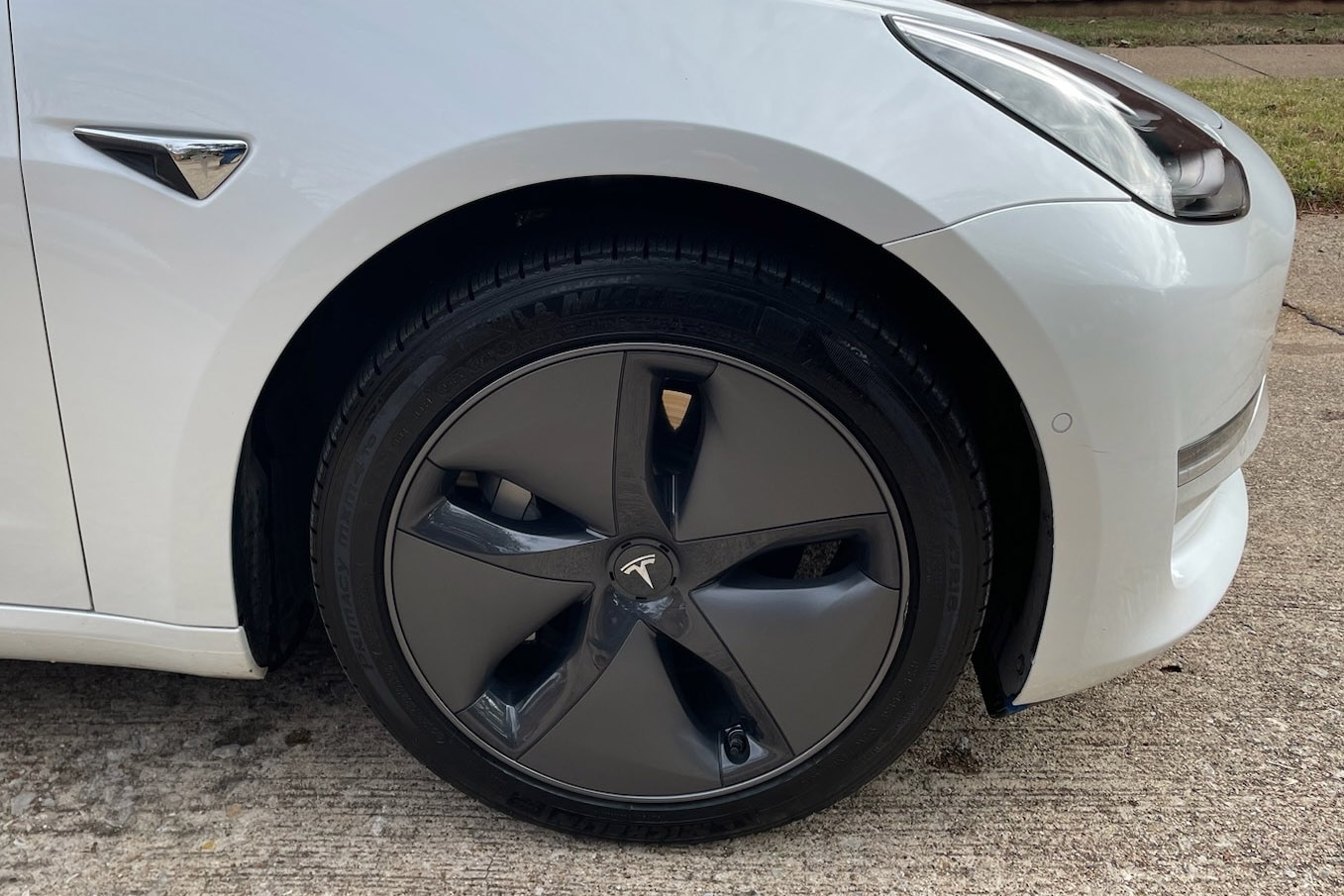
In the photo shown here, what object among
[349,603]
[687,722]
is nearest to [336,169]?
[349,603]

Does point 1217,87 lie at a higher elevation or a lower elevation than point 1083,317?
lower

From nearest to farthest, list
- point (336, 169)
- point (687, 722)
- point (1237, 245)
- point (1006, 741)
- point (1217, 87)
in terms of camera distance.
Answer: point (336, 169)
point (1237, 245)
point (687, 722)
point (1006, 741)
point (1217, 87)

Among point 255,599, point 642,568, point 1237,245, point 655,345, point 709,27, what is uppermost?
point 709,27

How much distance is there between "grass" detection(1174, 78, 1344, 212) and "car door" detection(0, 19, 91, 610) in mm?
4791

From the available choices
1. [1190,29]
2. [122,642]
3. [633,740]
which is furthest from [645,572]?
[1190,29]

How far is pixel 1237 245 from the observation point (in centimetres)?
143

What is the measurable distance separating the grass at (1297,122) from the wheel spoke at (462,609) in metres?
4.35

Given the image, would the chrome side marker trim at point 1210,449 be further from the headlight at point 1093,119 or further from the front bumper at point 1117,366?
the headlight at point 1093,119

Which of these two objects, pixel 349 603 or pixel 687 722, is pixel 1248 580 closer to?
pixel 687 722

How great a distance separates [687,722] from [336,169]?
92cm

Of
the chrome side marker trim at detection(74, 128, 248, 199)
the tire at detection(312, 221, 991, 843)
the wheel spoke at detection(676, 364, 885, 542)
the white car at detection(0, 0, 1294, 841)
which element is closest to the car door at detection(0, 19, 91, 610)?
the white car at detection(0, 0, 1294, 841)

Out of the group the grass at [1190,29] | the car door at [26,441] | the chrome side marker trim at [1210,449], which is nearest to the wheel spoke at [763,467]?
the chrome side marker trim at [1210,449]

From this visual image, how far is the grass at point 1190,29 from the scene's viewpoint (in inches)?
317

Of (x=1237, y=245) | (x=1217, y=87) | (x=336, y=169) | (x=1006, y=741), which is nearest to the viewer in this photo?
(x=336, y=169)
